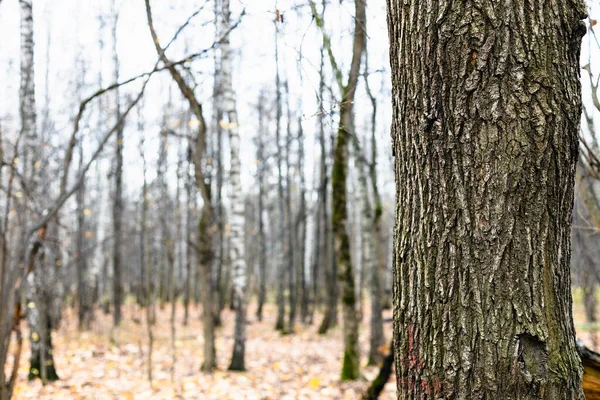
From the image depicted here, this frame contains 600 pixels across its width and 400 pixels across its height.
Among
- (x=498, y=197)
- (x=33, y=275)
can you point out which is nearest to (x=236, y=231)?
(x=33, y=275)

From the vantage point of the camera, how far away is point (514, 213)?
1646 millimetres

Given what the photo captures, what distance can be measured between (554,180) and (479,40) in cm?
53

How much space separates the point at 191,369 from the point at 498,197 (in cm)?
935

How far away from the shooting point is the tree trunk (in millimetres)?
1640

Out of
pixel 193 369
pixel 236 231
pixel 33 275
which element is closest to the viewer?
pixel 33 275

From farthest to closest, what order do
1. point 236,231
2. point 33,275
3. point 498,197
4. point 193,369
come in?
point 193,369 < point 236,231 < point 33,275 < point 498,197

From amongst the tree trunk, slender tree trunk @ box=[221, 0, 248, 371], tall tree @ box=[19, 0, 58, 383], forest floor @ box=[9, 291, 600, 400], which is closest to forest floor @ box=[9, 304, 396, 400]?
forest floor @ box=[9, 291, 600, 400]

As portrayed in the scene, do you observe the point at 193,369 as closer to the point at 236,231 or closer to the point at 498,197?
the point at 236,231

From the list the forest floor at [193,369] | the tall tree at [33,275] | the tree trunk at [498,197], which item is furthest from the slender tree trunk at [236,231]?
the tree trunk at [498,197]

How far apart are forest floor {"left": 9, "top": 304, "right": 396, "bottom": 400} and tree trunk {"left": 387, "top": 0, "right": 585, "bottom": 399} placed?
5.70 m

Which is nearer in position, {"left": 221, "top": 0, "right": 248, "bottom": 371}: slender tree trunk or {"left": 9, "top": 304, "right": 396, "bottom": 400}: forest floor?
{"left": 9, "top": 304, "right": 396, "bottom": 400}: forest floor

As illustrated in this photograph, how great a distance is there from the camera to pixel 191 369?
990 centimetres

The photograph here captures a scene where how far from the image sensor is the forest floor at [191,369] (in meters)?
7.49

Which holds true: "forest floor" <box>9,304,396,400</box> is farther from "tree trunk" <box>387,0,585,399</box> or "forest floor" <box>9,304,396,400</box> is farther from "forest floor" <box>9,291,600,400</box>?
"tree trunk" <box>387,0,585,399</box>
